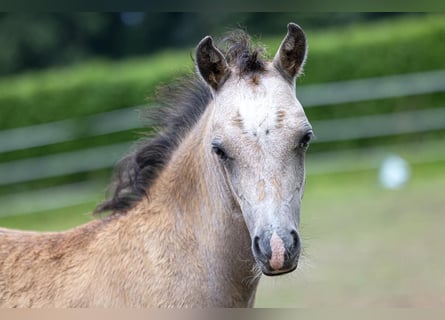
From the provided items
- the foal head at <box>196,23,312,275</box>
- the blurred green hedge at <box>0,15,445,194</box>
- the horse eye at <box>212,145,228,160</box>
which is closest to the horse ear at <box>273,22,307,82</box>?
the foal head at <box>196,23,312,275</box>

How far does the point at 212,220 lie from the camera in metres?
4.04

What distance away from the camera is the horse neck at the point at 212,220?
399 cm

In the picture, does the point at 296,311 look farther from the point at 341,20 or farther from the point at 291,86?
the point at 341,20

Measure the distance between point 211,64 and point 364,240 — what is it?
23.0 ft

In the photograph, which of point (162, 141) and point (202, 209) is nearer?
point (202, 209)

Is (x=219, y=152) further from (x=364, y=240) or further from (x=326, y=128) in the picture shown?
(x=326, y=128)

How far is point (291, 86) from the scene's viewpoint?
407cm

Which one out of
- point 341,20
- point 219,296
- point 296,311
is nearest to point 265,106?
point 219,296

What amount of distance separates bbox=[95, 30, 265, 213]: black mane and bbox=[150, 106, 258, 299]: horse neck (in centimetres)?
20

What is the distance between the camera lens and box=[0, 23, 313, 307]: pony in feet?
12.3

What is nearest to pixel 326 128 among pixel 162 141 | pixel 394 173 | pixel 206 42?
pixel 394 173

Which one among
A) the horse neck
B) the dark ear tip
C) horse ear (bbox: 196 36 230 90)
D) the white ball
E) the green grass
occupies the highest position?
the dark ear tip

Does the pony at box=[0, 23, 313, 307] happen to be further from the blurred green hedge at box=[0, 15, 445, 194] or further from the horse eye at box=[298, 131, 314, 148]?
Answer: the blurred green hedge at box=[0, 15, 445, 194]

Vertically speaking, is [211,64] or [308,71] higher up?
[211,64]
